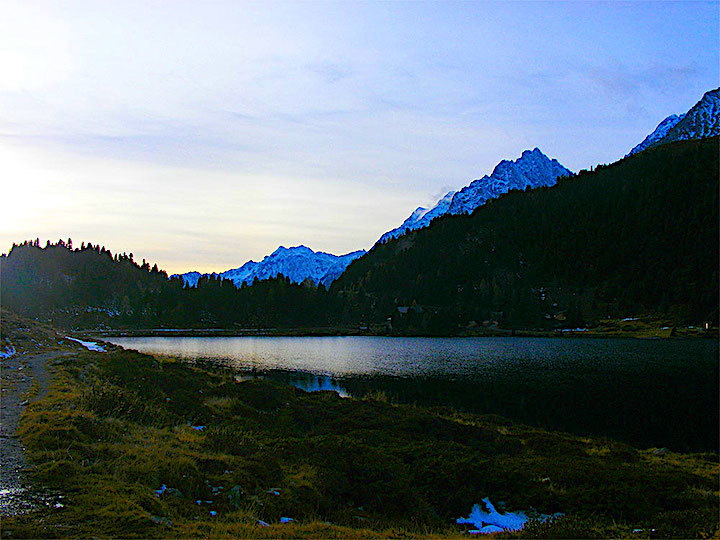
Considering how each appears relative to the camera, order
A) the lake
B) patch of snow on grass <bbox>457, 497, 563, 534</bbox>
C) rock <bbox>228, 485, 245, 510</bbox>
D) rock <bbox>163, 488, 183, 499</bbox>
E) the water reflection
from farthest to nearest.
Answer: the water reflection < the lake < patch of snow on grass <bbox>457, 497, 563, 534</bbox> < rock <bbox>228, 485, 245, 510</bbox> < rock <bbox>163, 488, 183, 499</bbox>

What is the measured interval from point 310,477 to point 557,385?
47.9 m

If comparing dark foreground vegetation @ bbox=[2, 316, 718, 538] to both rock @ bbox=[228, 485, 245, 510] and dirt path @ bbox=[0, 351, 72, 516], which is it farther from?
dirt path @ bbox=[0, 351, 72, 516]

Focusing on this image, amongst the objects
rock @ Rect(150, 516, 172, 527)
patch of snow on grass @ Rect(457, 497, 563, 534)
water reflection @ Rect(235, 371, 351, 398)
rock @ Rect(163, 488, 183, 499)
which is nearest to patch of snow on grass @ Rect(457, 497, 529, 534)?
patch of snow on grass @ Rect(457, 497, 563, 534)

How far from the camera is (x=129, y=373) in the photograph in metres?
37.6

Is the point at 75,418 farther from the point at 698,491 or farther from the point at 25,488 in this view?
the point at 698,491

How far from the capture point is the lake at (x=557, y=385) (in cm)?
4019

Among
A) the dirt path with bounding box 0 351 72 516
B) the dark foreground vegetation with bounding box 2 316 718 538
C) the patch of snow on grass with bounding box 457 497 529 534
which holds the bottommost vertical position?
the patch of snow on grass with bounding box 457 497 529 534

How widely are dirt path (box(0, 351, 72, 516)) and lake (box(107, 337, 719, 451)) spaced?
29.5 m

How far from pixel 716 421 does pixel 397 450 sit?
105 ft

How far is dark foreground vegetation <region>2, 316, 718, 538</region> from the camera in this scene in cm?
1279

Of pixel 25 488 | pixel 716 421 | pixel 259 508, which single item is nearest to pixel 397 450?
pixel 259 508

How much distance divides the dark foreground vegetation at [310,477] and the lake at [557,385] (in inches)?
396

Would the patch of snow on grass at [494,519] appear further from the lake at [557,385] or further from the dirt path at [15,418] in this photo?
the lake at [557,385]

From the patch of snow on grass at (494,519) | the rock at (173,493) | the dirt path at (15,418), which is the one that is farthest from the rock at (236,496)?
the patch of snow on grass at (494,519)
